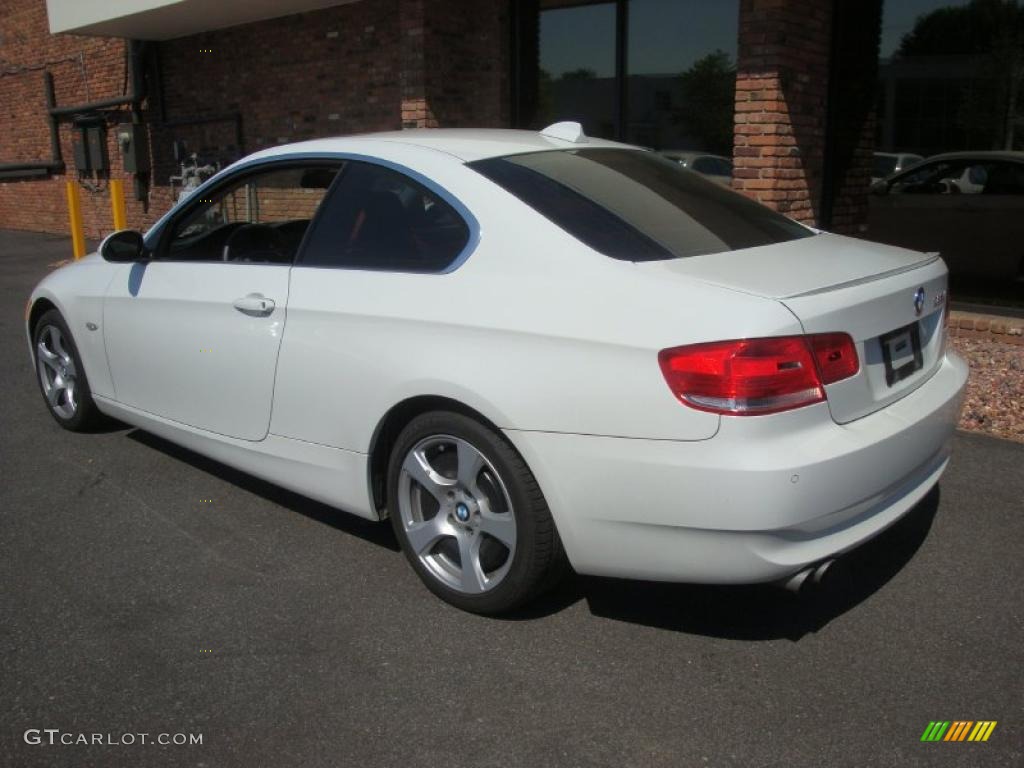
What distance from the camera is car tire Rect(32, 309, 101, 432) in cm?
513

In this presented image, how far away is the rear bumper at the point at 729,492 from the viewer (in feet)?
8.61

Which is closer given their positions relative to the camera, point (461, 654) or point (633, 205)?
point (461, 654)

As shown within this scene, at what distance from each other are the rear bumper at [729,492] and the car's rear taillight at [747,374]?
0.16 ft

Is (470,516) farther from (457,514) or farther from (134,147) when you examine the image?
(134,147)

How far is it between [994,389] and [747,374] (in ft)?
12.9

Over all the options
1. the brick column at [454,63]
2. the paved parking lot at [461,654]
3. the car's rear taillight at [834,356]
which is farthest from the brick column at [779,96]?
the car's rear taillight at [834,356]

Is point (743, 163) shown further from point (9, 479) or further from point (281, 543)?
point (9, 479)

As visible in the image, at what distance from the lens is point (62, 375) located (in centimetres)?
534

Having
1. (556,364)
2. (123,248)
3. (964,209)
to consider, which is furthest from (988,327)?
(123,248)

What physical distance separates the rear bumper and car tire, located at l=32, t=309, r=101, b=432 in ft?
10.5

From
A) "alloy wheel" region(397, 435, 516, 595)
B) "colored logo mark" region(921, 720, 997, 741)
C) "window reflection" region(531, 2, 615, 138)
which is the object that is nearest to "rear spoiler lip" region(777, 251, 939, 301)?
"alloy wheel" region(397, 435, 516, 595)

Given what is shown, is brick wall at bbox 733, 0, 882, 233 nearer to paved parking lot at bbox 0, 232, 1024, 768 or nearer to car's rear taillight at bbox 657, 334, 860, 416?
paved parking lot at bbox 0, 232, 1024, 768

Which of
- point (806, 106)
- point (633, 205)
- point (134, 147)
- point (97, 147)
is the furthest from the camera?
point (97, 147)

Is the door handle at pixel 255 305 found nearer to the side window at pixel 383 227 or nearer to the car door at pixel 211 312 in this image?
the car door at pixel 211 312
